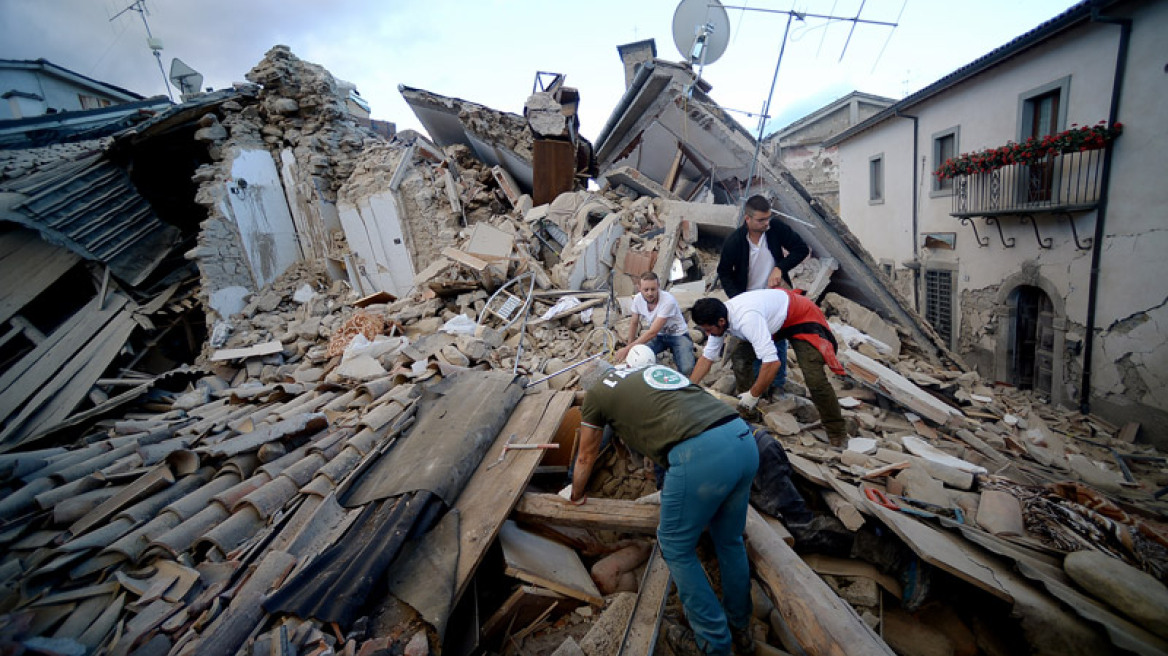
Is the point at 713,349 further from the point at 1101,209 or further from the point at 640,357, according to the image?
the point at 1101,209

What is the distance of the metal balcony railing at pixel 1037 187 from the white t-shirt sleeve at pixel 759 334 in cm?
759

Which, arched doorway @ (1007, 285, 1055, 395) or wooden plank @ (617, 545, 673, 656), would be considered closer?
wooden plank @ (617, 545, 673, 656)

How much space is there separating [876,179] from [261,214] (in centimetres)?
1537

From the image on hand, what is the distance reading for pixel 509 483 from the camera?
2.52 metres

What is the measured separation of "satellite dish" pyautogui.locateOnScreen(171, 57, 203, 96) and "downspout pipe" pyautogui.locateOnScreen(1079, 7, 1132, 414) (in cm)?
1906

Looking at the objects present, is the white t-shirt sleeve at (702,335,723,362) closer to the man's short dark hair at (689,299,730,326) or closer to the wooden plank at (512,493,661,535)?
the man's short dark hair at (689,299,730,326)

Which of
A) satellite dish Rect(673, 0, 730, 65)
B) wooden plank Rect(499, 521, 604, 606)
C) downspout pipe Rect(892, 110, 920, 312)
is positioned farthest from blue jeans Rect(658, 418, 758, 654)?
downspout pipe Rect(892, 110, 920, 312)

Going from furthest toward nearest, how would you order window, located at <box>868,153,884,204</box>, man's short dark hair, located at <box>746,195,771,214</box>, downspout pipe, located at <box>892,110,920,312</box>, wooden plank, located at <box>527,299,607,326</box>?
window, located at <box>868,153,884,204</box> → downspout pipe, located at <box>892,110,920,312</box> → wooden plank, located at <box>527,299,607,326</box> → man's short dark hair, located at <box>746,195,771,214</box>

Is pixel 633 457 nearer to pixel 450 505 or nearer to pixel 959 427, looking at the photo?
pixel 450 505

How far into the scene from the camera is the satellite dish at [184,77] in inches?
452

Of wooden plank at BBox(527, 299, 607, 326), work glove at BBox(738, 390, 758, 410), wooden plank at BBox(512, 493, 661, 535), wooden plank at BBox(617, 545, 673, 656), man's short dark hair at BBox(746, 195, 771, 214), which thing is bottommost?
wooden plank at BBox(617, 545, 673, 656)

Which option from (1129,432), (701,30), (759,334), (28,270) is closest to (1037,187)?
(1129,432)

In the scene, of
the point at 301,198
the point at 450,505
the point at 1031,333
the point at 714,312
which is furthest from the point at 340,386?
the point at 1031,333

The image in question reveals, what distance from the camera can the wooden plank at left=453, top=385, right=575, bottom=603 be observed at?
2099mm
